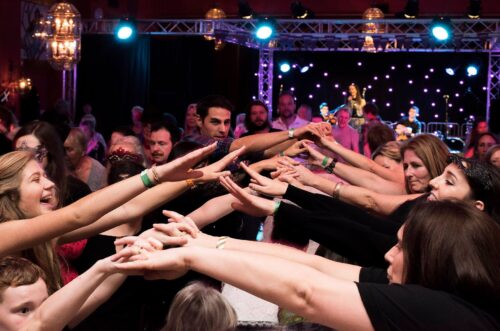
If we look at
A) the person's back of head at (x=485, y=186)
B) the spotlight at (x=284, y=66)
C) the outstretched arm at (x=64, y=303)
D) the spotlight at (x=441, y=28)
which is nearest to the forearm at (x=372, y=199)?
the person's back of head at (x=485, y=186)

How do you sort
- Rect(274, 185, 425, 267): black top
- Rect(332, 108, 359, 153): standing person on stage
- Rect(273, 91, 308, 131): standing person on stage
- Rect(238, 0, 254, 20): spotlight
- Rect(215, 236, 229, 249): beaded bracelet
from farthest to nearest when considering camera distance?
Rect(238, 0, 254, 20): spotlight, Rect(332, 108, 359, 153): standing person on stage, Rect(273, 91, 308, 131): standing person on stage, Rect(274, 185, 425, 267): black top, Rect(215, 236, 229, 249): beaded bracelet

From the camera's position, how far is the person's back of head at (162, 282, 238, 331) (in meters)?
2.40

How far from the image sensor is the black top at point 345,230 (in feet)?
9.47

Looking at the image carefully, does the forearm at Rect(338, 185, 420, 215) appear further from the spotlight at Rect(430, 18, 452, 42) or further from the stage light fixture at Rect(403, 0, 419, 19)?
the stage light fixture at Rect(403, 0, 419, 19)

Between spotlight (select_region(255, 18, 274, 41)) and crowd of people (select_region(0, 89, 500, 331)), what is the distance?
7.37 m

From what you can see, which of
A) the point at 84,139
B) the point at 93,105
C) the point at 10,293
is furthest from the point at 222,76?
the point at 10,293

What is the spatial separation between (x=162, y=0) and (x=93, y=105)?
3554mm

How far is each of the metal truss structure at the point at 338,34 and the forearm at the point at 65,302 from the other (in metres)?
10.8

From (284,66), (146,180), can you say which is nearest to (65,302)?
(146,180)

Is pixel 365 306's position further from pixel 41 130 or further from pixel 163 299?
pixel 41 130

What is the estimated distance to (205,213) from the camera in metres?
3.45

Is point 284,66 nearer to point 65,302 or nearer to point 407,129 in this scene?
point 407,129

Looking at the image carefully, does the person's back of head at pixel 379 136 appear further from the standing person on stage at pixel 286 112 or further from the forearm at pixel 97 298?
the forearm at pixel 97 298

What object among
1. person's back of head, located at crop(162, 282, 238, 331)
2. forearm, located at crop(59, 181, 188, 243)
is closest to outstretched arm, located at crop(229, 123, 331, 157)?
forearm, located at crop(59, 181, 188, 243)
